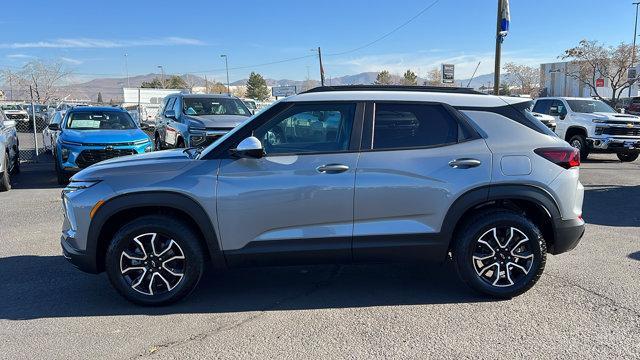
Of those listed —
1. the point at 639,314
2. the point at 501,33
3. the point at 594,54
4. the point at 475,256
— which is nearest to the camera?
the point at 639,314

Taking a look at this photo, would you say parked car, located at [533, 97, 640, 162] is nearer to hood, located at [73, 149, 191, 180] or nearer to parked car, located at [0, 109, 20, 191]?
hood, located at [73, 149, 191, 180]

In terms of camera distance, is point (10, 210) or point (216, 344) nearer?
point (216, 344)

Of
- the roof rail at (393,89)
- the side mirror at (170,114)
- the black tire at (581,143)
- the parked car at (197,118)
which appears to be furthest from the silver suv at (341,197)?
the black tire at (581,143)

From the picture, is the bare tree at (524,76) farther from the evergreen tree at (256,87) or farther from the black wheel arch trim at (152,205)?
the black wheel arch trim at (152,205)

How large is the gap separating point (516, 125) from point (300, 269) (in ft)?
8.36

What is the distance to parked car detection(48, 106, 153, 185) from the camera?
10.3 m

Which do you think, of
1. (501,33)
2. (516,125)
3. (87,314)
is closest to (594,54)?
(501,33)

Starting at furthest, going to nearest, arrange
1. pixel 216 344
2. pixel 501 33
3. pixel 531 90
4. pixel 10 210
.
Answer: pixel 531 90, pixel 501 33, pixel 10 210, pixel 216 344

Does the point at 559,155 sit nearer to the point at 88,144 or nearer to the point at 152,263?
the point at 152,263

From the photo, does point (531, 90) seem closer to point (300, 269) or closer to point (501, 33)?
point (501, 33)

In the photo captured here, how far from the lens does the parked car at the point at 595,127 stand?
14.2 m

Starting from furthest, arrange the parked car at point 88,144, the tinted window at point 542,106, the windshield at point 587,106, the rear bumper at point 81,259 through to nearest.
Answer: the tinted window at point 542,106 → the windshield at point 587,106 → the parked car at point 88,144 → the rear bumper at point 81,259

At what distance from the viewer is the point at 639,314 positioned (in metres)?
4.11

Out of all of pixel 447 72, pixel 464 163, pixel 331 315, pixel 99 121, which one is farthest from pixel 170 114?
pixel 447 72
